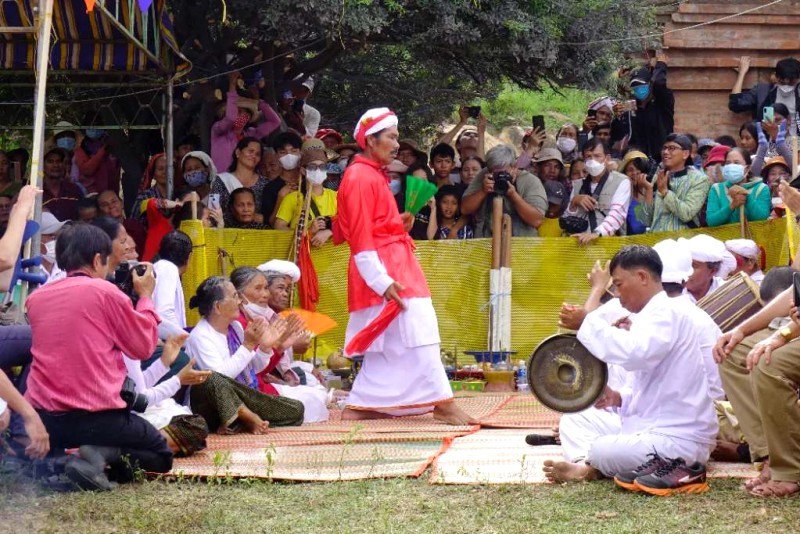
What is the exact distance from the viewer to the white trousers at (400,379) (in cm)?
867

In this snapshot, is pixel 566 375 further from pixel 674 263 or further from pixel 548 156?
pixel 548 156

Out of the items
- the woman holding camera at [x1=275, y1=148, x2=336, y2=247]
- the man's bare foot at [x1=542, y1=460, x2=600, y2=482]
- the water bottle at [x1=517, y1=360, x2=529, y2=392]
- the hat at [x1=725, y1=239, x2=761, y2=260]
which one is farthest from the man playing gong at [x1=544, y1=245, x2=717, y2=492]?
→ the woman holding camera at [x1=275, y1=148, x2=336, y2=247]

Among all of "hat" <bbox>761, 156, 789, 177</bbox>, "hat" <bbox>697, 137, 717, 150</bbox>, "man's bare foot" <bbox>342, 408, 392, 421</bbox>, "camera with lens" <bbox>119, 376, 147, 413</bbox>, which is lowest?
"man's bare foot" <bbox>342, 408, 392, 421</bbox>

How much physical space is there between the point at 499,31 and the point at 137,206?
354 cm

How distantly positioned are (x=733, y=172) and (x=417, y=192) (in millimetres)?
2678

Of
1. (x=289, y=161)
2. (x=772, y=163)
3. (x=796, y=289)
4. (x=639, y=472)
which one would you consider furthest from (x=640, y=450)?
(x=289, y=161)

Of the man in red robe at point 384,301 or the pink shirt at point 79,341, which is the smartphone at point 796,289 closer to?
the pink shirt at point 79,341

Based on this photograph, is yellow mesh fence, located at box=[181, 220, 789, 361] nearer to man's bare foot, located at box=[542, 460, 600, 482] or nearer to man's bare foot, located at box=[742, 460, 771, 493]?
man's bare foot, located at box=[542, 460, 600, 482]

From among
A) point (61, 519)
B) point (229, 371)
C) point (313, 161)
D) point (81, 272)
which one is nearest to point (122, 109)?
point (313, 161)

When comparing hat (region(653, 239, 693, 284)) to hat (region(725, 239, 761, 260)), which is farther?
hat (region(725, 239, 761, 260))

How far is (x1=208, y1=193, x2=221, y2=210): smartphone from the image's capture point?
37.3ft

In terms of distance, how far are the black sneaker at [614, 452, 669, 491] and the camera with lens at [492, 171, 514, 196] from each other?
5839mm

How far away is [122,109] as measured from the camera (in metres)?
12.7

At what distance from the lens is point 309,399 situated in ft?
29.5
